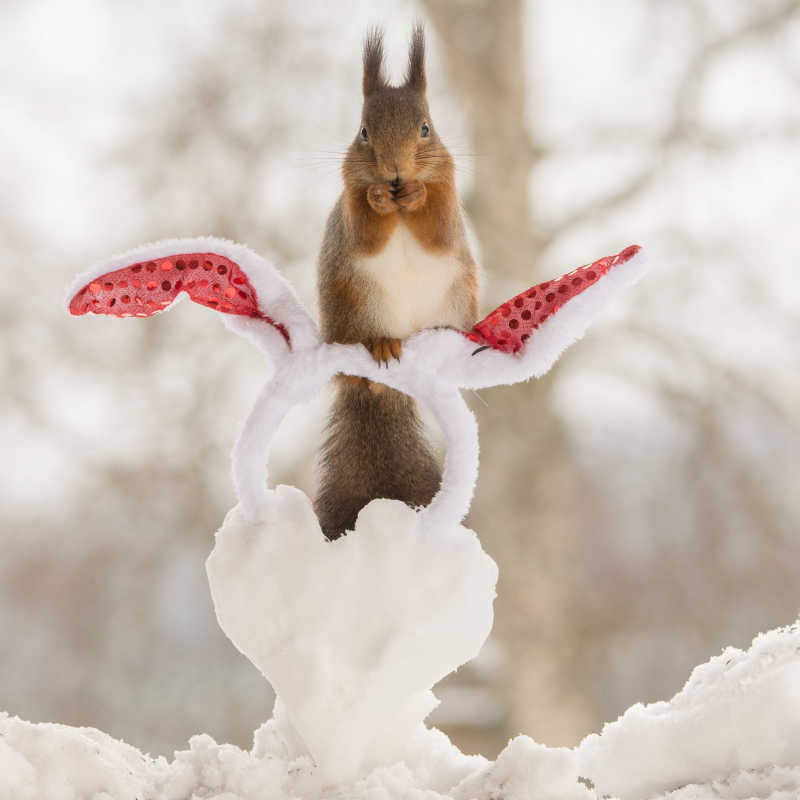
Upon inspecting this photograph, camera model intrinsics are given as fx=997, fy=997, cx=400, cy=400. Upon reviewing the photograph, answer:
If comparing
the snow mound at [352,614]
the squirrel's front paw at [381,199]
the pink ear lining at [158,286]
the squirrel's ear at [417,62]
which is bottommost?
the snow mound at [352,614]

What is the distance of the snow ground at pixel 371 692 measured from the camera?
405 mm

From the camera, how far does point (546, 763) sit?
41cm

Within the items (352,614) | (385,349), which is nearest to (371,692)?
(352,614)

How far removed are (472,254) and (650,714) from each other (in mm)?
225

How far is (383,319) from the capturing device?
→ 44 cm

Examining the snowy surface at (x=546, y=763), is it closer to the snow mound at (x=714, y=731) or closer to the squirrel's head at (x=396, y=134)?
the snow mound at (x=714, y=731)

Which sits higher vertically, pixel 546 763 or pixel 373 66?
pixel 373 66

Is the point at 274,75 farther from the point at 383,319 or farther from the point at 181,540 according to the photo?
the point at 383,319

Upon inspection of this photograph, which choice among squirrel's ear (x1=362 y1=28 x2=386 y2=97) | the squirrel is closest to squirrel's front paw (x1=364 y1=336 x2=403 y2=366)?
the squirrel

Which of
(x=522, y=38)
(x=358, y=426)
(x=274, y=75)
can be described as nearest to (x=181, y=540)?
(x=274, y=75)

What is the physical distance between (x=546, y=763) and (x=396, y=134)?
0.89 ft

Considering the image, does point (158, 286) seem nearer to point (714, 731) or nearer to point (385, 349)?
point (385, 349)

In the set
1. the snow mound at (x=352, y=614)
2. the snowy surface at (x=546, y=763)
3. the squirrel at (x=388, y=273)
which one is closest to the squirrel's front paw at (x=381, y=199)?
the squirrel at (x=388, y=273)

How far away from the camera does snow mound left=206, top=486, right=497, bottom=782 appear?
41 centimetres
